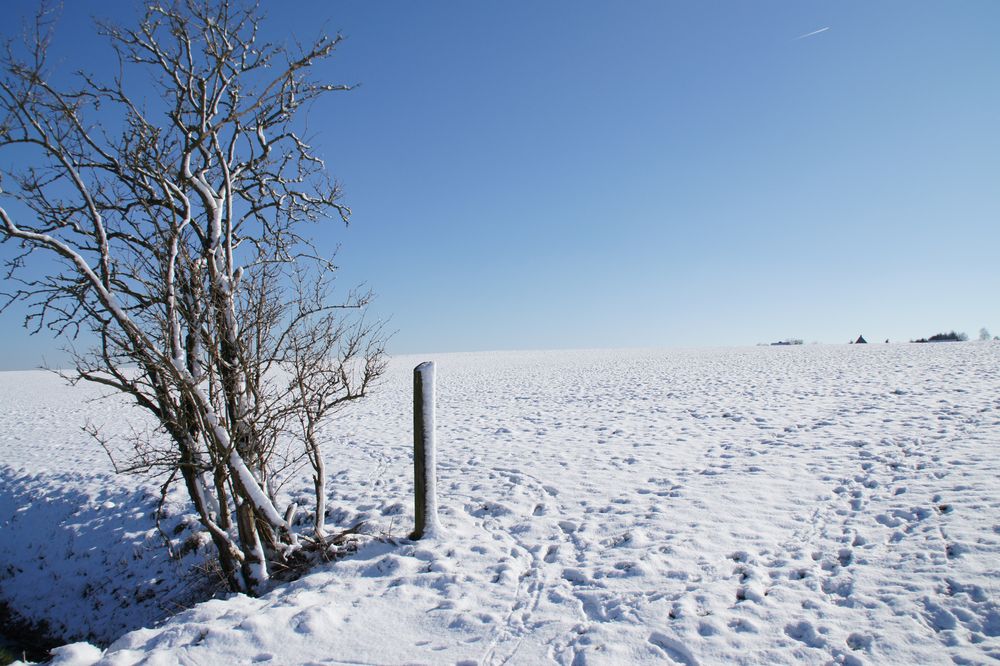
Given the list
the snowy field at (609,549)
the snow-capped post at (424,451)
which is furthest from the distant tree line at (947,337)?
the snow-capped post at (424,451)

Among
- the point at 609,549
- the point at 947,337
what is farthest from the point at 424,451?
the point at 947,337

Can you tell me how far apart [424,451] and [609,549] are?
237 cm

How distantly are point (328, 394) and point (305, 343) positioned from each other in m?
0.73

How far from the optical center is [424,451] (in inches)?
236

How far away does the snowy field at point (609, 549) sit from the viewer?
3.97 meters

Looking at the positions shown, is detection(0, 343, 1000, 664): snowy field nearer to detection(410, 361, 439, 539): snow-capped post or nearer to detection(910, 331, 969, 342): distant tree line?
detection(410, 361, 439, 539): snow-capped post

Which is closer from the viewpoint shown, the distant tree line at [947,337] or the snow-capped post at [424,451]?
the snow-capped post at [424,451]

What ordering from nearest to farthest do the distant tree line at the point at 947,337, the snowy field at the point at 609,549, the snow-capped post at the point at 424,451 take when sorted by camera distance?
the snowy field at the point at 609,549
the snow-capped post at the point at 424,451
the distant tree line at the point at 947,337

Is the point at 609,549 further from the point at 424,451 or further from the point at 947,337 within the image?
the point at 947,337

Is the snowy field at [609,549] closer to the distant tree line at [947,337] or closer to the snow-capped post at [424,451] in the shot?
the snow-capped post at [424,451]

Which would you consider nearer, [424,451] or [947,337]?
[424,451]

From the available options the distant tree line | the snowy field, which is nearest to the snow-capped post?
the snowy field

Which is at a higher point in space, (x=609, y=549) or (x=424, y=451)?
(x=424, y=451)

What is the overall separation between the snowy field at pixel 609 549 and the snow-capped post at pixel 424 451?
0.86 ft
